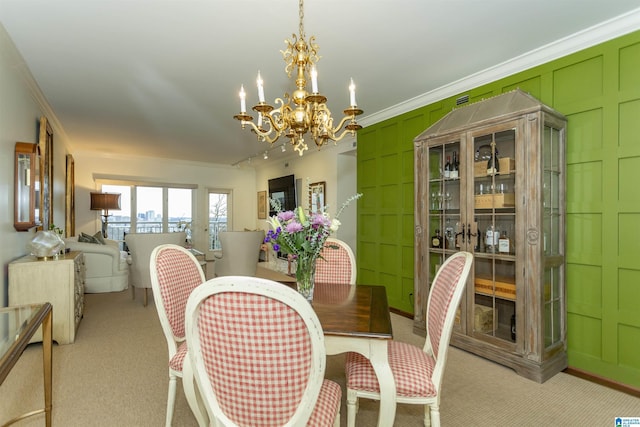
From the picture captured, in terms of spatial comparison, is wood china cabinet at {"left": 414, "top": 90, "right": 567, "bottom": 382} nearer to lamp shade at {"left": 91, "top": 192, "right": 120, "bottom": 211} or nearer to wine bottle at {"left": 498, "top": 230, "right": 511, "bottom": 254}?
wine bottle at {"left": 498, "top": 230, "right": 511, "bottom": 254}

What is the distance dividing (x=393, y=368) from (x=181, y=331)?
3.83 ft

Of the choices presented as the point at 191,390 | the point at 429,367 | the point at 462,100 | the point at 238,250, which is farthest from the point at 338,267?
the point at 238,250

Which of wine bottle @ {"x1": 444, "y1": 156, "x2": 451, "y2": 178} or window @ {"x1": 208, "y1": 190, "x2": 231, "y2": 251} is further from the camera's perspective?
window @ {"x1": 208, "y1": 190, "x2": 231, "y2": 251}

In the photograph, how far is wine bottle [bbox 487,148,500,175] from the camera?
2584 mm

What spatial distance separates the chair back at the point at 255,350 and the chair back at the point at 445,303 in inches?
28.7

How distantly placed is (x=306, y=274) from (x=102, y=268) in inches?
161

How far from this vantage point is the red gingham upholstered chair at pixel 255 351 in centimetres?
93

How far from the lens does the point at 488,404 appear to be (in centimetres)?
204

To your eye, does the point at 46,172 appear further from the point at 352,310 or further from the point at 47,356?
the point at 352,310

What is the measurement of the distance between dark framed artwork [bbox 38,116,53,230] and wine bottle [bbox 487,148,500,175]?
14.1 feet

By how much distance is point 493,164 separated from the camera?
2.60 m

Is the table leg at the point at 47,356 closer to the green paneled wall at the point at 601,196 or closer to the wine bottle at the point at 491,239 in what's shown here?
the wine bottle at the point at 491,239

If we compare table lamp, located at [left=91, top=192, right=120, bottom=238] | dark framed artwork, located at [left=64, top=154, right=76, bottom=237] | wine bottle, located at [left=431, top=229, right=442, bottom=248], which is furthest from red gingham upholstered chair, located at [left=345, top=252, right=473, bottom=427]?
table lamp, located at [left=91, top=192, right=120, bottom=238]

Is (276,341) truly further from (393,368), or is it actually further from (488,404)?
(488,404)
